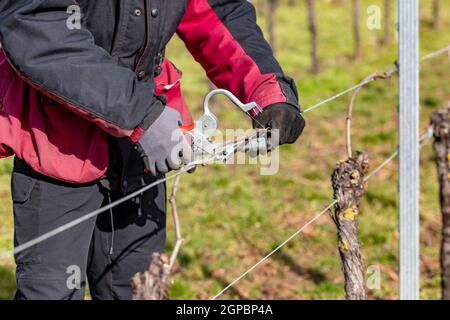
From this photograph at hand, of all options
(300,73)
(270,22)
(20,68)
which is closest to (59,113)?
(20,68)

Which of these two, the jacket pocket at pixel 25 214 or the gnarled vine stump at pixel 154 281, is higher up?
the jacket pocket at pixel 25 214

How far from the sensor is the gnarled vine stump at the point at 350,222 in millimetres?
3178

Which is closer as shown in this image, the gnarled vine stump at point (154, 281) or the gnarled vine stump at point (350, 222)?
the gnarled vine stump at point (154, 281)

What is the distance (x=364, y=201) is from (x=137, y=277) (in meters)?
4.57

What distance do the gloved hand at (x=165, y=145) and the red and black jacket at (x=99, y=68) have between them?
3cm

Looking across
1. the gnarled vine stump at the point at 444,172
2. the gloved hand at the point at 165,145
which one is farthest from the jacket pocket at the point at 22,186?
the gnarled vine stump at the point at 444,172

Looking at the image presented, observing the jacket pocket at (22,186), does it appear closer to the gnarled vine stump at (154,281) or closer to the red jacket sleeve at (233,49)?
the gnarled vine stump at (154,281)

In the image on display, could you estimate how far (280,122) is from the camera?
8.91ft

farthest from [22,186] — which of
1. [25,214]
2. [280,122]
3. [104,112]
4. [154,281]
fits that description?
[280,122]

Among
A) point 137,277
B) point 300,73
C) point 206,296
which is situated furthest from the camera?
point 300,73

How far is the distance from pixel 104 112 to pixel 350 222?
4.12ft

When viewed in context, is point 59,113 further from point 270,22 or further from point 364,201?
point 270,22

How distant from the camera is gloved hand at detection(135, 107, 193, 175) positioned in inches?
97.7
